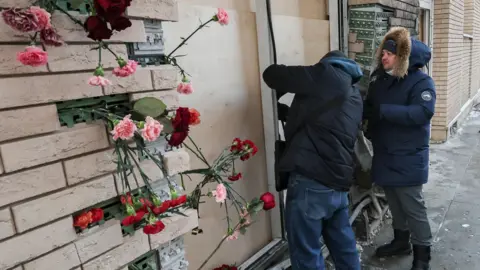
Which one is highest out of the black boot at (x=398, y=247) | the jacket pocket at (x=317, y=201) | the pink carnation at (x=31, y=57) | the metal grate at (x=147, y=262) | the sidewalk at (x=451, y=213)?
the pink carnation at (x=31, y=57)

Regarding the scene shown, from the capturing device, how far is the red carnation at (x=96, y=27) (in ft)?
3.69

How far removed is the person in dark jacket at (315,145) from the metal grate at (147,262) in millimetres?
970

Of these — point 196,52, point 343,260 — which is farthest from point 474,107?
point 196,52

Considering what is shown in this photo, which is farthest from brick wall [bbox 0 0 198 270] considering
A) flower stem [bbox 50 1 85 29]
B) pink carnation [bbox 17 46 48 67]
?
pink carnation [bbox 17 46 48 67]

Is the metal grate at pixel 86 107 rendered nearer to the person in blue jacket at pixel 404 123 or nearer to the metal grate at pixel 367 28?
the person in blue jacket at pixel 404 123

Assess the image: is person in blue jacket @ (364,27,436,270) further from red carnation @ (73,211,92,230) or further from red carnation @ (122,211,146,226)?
red carnation @ (73,211,92,230)

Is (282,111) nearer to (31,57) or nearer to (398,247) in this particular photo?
(398,247)

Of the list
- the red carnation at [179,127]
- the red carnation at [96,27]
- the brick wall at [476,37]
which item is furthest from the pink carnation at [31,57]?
the brick wall at [476,37]

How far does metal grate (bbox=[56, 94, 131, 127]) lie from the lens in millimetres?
1273

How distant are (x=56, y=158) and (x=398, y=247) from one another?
2.91 metres

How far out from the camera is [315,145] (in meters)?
2.26

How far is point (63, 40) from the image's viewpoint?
47.2 inches

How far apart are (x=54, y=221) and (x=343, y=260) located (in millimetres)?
1917

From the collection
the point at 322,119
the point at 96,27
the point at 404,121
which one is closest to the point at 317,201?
the point at 322,119
